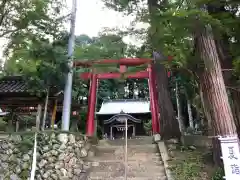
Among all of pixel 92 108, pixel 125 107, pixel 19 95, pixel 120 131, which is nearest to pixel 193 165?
pixel 92 108

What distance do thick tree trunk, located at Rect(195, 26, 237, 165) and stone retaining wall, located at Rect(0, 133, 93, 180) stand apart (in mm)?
4680

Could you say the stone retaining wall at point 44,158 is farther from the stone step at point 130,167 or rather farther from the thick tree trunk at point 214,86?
the thick tree trunk at point 214,86

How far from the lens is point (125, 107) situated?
19.9 meters

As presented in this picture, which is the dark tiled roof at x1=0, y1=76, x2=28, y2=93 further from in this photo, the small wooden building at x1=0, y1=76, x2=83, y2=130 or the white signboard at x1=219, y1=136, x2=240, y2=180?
the white signboard at x1=219, y1=136, x2=240, y2=180

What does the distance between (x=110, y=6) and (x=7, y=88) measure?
497cm

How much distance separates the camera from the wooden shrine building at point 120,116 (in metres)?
17.7

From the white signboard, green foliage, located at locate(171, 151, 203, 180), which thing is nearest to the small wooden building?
green foliage, located at locate(171, 151, 203, 180)

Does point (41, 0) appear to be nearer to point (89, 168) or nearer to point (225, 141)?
point (89, 168)

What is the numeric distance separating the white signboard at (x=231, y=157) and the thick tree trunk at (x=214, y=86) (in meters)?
0.39

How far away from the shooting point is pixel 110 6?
9758 millimetres

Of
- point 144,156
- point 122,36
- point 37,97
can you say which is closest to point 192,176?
point 144,156

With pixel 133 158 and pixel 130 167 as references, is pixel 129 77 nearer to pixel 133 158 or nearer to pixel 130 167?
pixel 133 158

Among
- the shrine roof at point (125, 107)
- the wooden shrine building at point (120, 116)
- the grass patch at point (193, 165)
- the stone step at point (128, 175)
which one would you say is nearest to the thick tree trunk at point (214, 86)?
the grass patch at point (193, 165)

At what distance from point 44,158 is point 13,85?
3.76 meters
